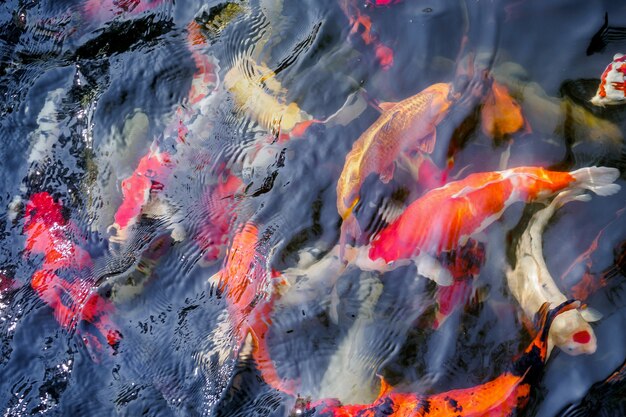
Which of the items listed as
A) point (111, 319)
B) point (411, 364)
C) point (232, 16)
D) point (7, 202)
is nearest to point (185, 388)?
point (111, 319)

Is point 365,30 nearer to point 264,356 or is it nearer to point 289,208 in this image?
point 289,208

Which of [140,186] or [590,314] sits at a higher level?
[140,186]

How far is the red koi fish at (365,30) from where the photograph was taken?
4.43 m

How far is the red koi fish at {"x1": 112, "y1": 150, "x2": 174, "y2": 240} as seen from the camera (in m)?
4.48

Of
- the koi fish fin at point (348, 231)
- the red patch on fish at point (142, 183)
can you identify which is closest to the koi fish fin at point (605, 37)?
the koi fish fin at point (348, 231)

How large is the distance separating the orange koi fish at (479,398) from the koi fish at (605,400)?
25 centimetres

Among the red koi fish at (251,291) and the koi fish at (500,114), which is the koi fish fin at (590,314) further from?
the red koi fish at (251,291)

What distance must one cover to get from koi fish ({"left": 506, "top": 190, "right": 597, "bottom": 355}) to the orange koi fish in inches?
2.1

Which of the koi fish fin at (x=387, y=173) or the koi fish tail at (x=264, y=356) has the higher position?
the koi fish fin at (x=387, y=173)

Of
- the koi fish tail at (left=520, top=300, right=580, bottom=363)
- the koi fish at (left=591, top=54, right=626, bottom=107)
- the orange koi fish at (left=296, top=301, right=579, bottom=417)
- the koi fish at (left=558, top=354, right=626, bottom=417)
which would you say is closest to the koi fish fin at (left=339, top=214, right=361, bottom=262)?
the orange koi fish at (left=296, top=301, right=579, bottom=417)

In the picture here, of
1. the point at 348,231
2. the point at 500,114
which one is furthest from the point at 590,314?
the point at 348,231

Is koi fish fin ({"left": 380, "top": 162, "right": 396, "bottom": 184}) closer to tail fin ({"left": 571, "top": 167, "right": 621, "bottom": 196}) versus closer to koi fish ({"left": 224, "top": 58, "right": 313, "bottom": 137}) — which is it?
koi fish ({"left": 224, "top": 58, "right": 313, "bottom": 137})

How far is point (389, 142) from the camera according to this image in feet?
13.5

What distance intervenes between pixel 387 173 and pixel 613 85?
151 centimetres
